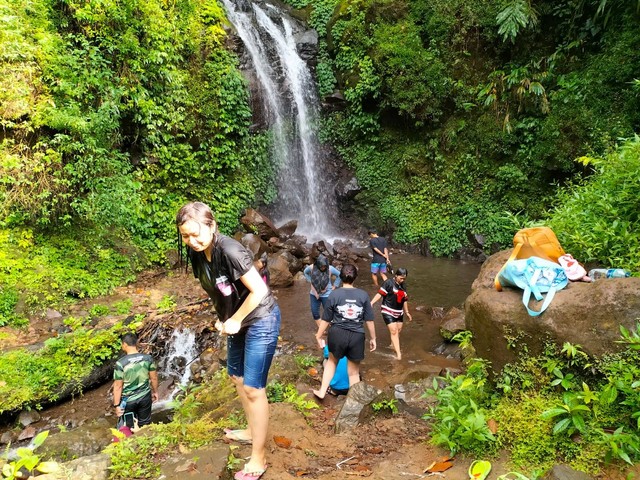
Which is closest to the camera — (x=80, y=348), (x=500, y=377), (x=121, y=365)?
(x=500, y=377)

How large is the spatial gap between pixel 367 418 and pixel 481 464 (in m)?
1.71

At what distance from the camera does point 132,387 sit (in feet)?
17.1

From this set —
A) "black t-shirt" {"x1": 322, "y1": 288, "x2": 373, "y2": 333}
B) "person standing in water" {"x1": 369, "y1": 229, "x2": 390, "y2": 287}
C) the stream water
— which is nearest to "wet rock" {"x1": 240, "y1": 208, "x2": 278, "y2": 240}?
the stream water

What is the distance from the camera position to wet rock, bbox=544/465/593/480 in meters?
2.68

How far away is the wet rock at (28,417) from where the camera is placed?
6.27 metres

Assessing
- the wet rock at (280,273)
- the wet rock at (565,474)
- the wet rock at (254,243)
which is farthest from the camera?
the wet rock at (254,243)

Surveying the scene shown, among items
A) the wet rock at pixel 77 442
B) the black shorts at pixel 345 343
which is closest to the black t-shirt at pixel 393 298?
the black shorts at pixel 345 343

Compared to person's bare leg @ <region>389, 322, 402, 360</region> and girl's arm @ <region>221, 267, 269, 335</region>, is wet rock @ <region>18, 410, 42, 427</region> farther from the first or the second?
person's bare leg @ <region>389, 322, 402, 360</region>

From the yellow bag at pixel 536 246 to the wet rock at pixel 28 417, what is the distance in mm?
7025

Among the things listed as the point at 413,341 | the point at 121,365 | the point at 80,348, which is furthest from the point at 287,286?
the point at 121,365

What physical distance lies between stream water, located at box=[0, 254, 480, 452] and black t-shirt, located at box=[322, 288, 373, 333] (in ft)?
4.63

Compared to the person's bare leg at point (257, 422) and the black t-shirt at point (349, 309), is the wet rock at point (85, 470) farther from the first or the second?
the black t-shirt at point (349, 309)

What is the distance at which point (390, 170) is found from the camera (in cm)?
1496

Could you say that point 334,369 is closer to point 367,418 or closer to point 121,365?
point 367,418
